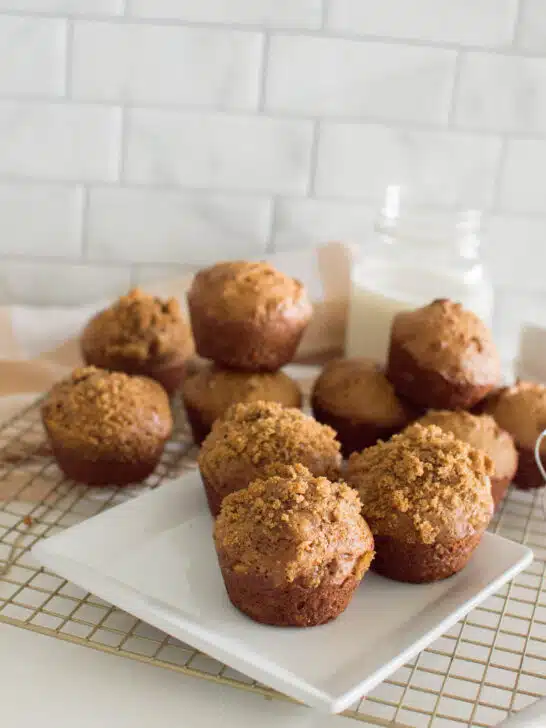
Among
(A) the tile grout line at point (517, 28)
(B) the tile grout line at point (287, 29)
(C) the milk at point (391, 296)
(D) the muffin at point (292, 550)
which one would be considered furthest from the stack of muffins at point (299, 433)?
(A) the tile grout line at point (517, 28)

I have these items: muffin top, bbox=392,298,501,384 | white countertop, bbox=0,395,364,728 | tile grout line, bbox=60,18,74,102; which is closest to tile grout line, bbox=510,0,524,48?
muffin top, bbox=392,298,501,384

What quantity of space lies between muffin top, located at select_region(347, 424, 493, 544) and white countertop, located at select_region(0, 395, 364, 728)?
0.70 feet

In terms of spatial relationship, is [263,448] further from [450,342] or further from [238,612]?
[450,342]

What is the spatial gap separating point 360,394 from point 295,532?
1.43 feet

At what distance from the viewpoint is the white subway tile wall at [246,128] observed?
168 centimetres

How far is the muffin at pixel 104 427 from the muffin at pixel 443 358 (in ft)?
1.07

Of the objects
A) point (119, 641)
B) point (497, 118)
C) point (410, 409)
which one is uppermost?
point (497, 118)

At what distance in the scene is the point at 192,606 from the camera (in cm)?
97

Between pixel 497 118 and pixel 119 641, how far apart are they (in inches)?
47.4

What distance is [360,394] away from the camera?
1.33 m

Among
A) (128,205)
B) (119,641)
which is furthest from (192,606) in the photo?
(128,205)

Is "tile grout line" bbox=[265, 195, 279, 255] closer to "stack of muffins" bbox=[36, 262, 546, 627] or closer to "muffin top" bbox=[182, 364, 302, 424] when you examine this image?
"stack of muffins" bbox=[36, 262, 546, 627]

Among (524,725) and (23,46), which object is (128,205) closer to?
(23,46)

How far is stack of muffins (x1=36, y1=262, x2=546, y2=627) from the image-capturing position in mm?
945
